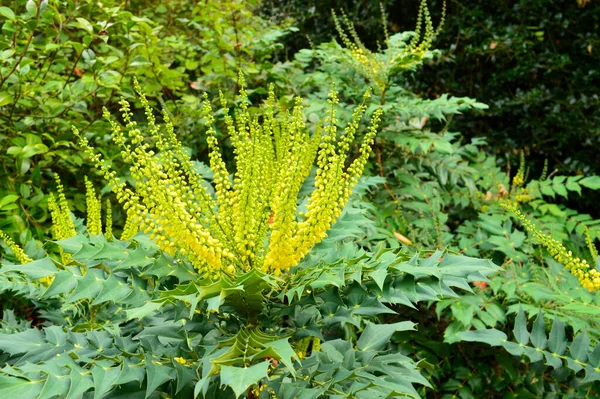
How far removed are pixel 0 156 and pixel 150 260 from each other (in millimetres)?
1933

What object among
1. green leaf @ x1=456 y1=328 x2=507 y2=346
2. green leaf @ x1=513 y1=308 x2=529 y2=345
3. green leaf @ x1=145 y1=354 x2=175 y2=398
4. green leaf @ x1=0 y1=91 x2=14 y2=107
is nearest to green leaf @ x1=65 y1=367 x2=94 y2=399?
green leaf @ x1=145 y1=354 x2=175 y2=398

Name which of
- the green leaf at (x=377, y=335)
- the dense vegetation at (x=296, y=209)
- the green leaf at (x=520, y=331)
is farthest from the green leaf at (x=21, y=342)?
the green leaf at (x=520, y=331)

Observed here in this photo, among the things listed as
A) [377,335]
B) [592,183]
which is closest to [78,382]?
[377,335]

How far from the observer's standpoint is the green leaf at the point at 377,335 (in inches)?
67.6

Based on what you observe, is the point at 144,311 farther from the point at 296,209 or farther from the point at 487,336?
the point at 487,336

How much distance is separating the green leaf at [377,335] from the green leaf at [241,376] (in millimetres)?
623

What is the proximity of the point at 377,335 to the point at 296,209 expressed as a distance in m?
0.50

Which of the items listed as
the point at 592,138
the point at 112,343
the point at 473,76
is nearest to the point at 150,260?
the point at 112,343

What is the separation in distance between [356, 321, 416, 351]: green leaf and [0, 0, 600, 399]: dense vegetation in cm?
1

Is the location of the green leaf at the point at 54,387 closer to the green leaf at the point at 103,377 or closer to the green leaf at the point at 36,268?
the green leaf at the point at 103,377

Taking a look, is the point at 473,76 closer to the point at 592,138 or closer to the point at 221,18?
the point at 592,138

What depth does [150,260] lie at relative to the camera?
1.55 metres

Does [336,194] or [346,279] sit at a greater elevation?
[336,194]

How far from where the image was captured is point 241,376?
116 centimetres
